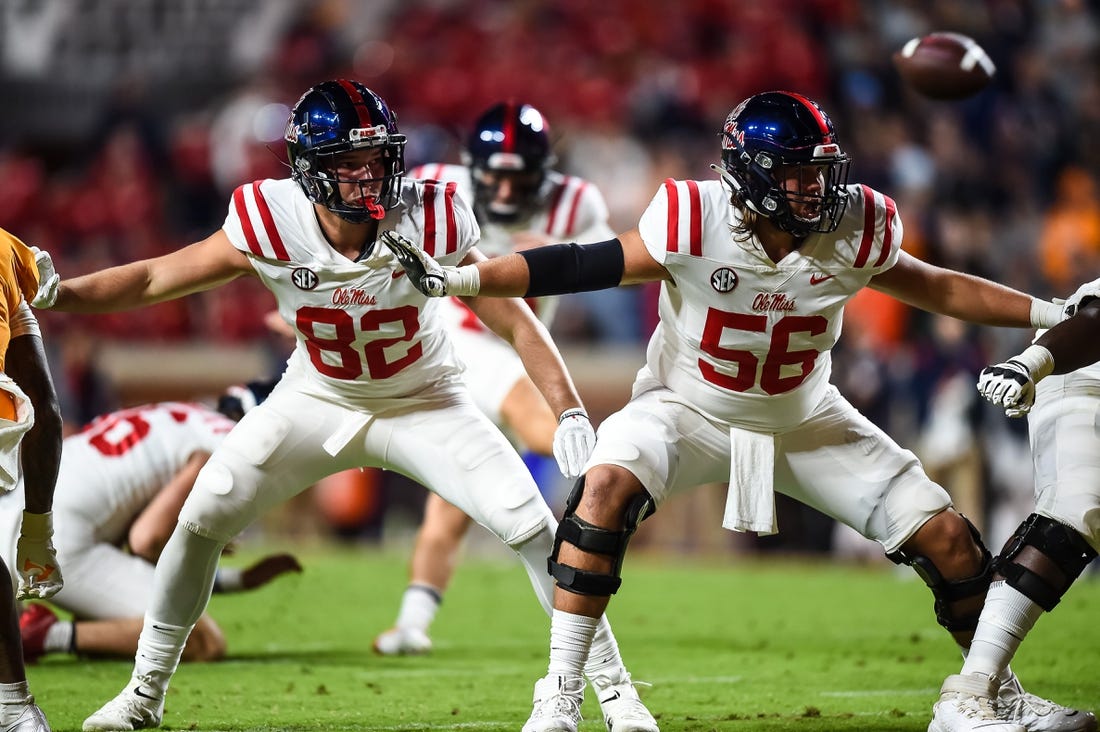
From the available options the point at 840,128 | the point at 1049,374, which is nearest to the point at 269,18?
the point at 840,128

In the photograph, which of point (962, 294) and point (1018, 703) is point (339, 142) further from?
point (1018, 703)

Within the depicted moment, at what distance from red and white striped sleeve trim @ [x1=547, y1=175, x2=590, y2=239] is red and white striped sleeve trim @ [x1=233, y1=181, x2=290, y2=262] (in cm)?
225

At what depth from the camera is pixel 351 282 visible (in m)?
3.97

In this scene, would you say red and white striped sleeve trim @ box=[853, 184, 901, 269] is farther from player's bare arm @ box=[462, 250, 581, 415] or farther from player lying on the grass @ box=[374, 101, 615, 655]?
player lying on the grass @ box=[374, 101, 615, 655]

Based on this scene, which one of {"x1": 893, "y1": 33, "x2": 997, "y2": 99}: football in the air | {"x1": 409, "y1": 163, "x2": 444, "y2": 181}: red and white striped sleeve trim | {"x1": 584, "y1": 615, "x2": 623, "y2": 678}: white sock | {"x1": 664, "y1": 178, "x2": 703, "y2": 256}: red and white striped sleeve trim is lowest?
{"x1": 584, "y1": 615, "x2": 623, "y2": 678}: white sock

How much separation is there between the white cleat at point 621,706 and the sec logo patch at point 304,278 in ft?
4.31

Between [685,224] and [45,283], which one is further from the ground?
[685,224]

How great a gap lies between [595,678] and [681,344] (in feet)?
3.07

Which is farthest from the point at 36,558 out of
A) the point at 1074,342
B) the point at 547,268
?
the point at 1074,342

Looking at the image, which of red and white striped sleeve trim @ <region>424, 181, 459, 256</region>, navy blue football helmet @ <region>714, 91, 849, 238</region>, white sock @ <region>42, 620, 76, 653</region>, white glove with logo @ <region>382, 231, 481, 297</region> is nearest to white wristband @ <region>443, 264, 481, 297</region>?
white glove with logo @ <region>382, 231, 481, 297</region>

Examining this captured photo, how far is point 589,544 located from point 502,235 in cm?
264

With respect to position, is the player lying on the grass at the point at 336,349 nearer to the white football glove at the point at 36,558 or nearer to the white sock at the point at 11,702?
the white football glove at the point at 36,558

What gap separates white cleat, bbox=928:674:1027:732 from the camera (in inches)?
140

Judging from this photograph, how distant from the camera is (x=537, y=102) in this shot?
1279cm
